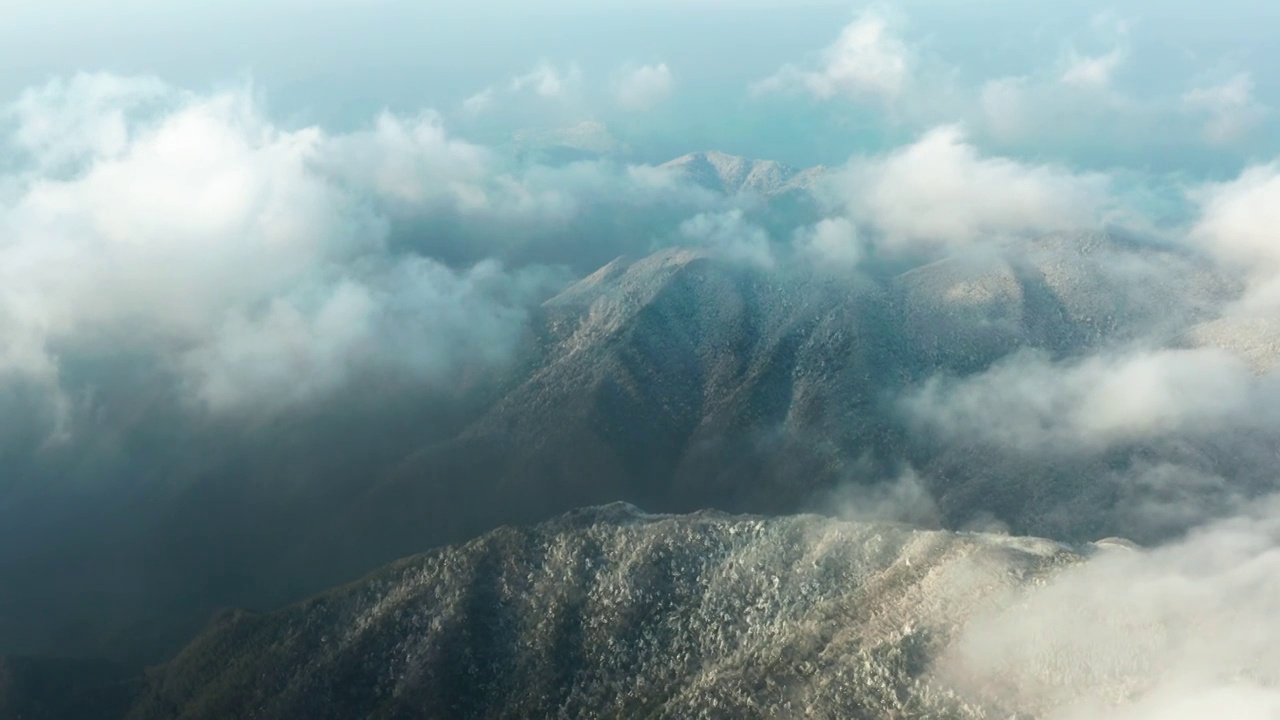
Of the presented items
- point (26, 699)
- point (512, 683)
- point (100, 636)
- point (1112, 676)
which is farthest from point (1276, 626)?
point (100, 636)

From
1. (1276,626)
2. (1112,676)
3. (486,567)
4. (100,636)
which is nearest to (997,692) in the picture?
(1112,676)

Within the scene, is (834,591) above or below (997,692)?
above

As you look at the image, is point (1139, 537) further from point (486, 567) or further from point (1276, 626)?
point (486, 567)

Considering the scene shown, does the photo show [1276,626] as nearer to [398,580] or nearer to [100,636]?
[398,580]

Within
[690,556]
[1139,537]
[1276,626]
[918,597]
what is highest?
[690,556]

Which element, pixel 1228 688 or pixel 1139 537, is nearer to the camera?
pixel 1228 688

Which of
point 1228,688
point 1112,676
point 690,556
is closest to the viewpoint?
point 1228,688

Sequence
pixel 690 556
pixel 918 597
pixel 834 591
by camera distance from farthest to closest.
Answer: pixel 690 556
pixel 834 591
pixel 918 597
